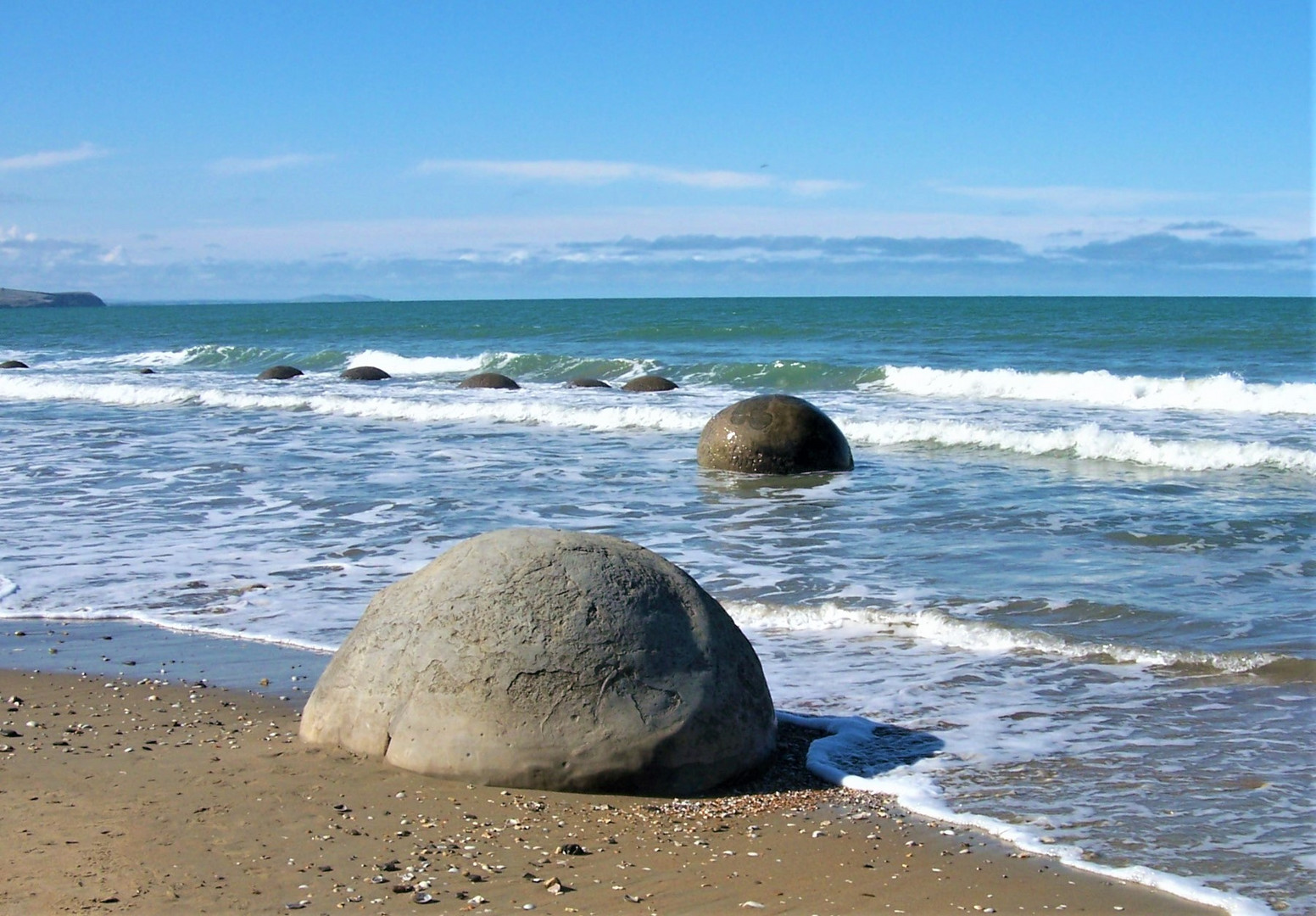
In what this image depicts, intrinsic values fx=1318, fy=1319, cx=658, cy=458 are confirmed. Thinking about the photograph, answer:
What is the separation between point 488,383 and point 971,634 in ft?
69.4

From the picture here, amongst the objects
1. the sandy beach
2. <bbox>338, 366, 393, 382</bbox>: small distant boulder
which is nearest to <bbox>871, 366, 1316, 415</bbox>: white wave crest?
<bbox>338, 366, 393, 382</bbox>: small distant boulder

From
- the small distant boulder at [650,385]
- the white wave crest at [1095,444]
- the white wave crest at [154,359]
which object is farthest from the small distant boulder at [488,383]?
the white wave crest at [154,359]

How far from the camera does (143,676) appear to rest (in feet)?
22.0

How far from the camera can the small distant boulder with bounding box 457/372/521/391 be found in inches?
1087

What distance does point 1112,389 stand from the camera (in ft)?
81.6

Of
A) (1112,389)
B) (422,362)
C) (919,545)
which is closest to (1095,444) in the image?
(919,545)

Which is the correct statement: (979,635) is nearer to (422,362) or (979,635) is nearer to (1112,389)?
(1112,389)

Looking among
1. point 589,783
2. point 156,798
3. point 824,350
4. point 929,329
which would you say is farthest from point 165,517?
point 929,329

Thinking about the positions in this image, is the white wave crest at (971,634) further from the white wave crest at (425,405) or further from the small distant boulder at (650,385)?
the small distant boulder at (650,385)

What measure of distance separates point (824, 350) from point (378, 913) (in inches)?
1346

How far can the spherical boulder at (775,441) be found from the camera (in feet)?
46.0

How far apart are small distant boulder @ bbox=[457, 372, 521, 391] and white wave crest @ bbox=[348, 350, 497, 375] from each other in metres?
7.32

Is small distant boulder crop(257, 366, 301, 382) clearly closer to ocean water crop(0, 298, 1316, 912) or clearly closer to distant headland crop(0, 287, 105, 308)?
ocean water crop(0, 298, 1316, 912)

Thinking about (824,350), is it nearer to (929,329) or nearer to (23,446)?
(929,329)
